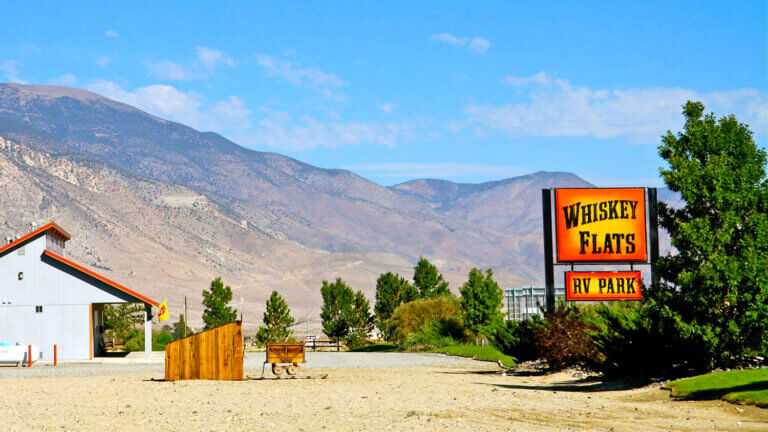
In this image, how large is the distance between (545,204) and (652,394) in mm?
10294

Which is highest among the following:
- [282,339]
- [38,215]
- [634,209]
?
[38,215]

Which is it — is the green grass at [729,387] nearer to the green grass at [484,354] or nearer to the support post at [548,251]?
the support post at [548,251]

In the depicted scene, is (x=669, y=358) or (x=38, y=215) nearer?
(x=669, y=358)

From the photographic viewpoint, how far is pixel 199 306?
182 m

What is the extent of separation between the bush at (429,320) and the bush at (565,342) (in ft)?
105

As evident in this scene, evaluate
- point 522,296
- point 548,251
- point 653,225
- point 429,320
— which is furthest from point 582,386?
point 522,296

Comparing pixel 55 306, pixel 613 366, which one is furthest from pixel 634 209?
pixel 55 306

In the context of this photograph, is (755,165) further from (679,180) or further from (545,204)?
(545,204)

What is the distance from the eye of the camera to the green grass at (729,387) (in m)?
17.9

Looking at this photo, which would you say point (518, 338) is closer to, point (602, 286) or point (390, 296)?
point (602, 286)

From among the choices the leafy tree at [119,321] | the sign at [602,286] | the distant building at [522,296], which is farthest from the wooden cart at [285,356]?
the leafy tree at [119,321]

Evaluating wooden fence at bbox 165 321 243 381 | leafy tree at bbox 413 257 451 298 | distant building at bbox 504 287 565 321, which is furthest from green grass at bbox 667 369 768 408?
leafy tree at bbox 413 257 451 298

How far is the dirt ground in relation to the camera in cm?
1617

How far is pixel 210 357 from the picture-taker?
94.4 feet
